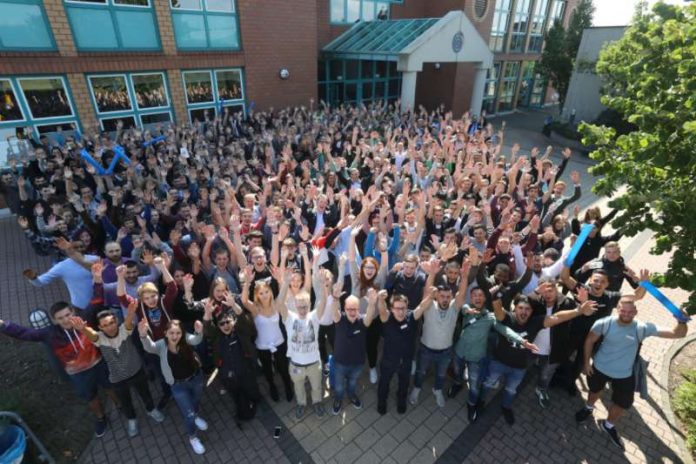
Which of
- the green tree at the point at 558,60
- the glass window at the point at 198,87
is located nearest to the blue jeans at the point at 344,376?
the glass window at the point at 198,87

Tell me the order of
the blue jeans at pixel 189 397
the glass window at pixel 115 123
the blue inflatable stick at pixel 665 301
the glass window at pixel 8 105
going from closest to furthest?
1. the blue inflatable stick at pixel 665 301
2. the blue jeans at pixel 189 397
3. the glass window at pixel 8 105
4. the glass window at pixel 115 123

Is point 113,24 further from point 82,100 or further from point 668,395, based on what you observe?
point 668,395

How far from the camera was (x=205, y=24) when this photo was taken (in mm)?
12039

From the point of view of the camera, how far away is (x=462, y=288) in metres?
3.92

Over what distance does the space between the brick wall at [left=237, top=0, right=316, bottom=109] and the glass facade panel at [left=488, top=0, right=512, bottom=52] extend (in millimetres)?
12561

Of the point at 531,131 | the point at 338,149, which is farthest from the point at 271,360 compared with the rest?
the point at 531,131

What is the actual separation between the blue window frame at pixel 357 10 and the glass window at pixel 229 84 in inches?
230

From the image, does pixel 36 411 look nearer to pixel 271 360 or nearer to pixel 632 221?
pixel 271 360

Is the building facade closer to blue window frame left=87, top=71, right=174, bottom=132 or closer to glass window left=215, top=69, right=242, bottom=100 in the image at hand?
glass window left=215, top=69, right=242, bottom=100

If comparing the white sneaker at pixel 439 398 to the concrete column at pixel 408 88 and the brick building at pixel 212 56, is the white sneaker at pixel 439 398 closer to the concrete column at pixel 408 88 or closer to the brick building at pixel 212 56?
the brick building at pixel 212 56

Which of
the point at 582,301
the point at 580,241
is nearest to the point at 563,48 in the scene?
the point at 580,241

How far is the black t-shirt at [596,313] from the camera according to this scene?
4.03 m

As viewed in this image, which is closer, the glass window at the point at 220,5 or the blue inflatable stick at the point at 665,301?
the blue inflatable stick at the point at 665,301

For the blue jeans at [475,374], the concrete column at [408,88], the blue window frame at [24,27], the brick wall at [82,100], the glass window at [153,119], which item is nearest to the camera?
the blue jeans at [475,374]
